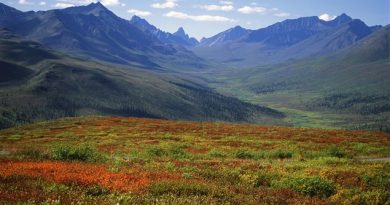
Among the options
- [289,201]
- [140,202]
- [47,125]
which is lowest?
[47,125]

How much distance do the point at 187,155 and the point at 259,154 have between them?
631 centimetres

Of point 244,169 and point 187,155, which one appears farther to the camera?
point 187,155

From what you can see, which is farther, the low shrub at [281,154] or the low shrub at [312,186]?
the low shrub at [281,154]

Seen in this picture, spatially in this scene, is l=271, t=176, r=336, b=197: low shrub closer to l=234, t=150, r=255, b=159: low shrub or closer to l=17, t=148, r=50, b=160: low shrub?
l=17, t=148, r=50, b=160: low shrub

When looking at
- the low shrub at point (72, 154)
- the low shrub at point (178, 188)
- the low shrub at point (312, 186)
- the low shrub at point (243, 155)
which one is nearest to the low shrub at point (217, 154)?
the low shrub at point (243, 155)

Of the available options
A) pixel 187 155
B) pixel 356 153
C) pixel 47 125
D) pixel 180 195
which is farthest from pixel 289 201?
pixel 47 125

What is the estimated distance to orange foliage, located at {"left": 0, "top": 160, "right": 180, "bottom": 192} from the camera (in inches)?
628

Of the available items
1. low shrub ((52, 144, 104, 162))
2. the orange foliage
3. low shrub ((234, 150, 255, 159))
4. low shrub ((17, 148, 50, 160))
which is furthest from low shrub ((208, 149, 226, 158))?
the orange foliage

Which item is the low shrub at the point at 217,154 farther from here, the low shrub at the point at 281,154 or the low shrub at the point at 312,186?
the low shrub at the point at 312,186

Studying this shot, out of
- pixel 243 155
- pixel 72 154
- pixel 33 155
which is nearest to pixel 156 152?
pixel 243 155

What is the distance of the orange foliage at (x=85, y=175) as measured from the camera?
16.0m

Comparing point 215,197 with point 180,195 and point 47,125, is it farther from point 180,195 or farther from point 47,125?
point 47,125

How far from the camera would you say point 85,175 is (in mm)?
17453

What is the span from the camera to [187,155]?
34.4 m
